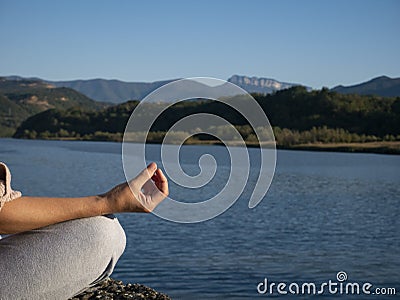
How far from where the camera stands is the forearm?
1.40 metres

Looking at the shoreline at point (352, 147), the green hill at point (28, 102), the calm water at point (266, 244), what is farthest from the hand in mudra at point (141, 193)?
the green hill at point (28, 102)

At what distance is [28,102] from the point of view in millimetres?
103125

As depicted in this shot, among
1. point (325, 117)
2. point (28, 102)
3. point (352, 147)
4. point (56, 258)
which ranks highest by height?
point (28, 102)

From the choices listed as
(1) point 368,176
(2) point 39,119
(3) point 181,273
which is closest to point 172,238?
(3) point 181,273

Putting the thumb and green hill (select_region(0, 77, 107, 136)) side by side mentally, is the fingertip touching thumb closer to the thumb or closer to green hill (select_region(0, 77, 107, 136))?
the thumb

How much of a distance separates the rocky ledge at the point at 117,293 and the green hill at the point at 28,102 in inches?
3066

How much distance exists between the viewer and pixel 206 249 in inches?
333

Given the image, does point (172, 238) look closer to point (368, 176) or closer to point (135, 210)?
point (135, 210)

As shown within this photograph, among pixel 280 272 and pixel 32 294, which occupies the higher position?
pixel 32 294

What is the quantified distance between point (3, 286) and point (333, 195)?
634 inches

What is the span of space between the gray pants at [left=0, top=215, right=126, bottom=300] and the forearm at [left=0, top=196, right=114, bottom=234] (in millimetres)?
31

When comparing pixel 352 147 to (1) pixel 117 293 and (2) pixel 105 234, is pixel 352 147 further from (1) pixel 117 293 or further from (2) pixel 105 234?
(2) pixel 105 234

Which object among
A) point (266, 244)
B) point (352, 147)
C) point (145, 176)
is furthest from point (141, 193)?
point (352, 147)

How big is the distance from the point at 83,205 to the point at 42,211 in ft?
0.30
